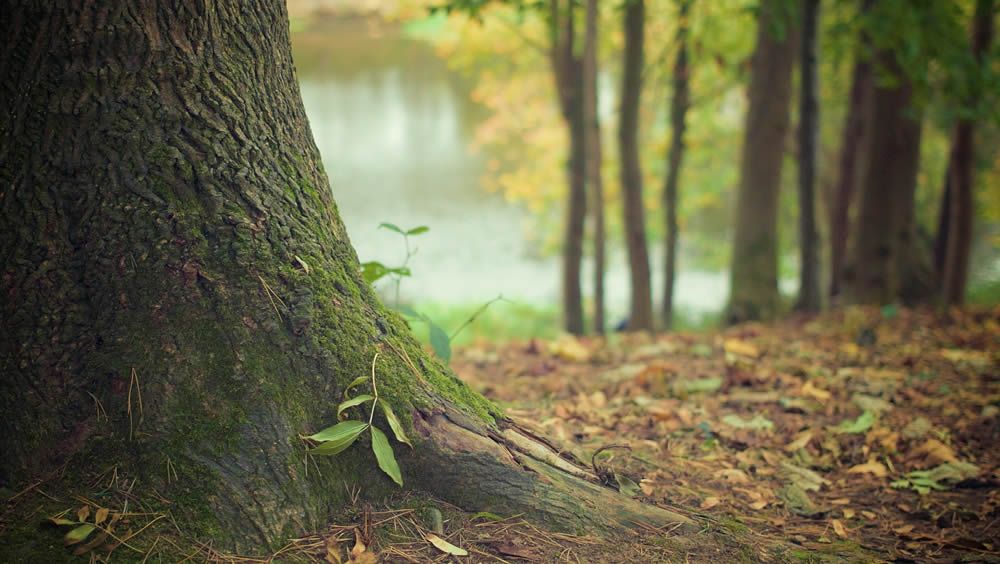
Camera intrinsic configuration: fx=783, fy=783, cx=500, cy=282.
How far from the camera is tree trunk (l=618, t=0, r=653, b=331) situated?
7676mm

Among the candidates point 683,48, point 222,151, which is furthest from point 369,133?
point 222,151

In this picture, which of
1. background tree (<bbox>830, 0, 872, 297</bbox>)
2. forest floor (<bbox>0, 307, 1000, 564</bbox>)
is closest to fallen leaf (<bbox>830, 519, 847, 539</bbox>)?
forest floor (<bbox>0, 307, 1000, 564</bbox>)

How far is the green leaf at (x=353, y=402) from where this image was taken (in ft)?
6.66

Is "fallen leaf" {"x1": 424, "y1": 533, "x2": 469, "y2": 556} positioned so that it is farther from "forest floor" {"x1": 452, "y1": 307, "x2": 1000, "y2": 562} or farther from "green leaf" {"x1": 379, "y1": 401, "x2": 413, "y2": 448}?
"forest floor" {"x1": 452, "y1": 307, "x2": 1000, "y2": 562}

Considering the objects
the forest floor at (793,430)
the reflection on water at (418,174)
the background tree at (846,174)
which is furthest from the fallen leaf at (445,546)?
the reflection on water at (418,174)

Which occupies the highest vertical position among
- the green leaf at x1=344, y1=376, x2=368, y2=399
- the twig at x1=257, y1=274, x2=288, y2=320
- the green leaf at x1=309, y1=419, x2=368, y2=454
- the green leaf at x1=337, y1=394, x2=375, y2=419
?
the twig at x1=257, y1=274, x2=288, y2=320

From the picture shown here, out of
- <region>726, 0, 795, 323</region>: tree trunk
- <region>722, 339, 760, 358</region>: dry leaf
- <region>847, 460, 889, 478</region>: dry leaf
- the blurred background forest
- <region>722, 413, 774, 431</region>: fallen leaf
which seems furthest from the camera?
<region>726, 0, 795, 323</region>: tree trunk

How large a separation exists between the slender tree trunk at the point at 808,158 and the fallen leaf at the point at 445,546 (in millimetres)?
5916

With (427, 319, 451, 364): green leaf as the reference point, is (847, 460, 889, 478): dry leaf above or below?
below

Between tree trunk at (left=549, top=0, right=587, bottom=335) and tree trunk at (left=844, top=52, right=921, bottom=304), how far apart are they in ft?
9.06

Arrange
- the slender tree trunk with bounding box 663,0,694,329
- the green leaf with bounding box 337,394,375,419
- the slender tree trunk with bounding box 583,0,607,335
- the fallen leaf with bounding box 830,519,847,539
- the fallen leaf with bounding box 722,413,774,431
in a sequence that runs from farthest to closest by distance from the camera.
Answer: the slender tree trunk with bounding box 663,0,694,329 → the slender tree trunk with bounding box 583,0,607,335 → the fallen leaf with bounding box 722,413,774,431 → the fallen leaf with bounding box 830,519,847,539 → the green leaf with bounding box 337,394,375,419

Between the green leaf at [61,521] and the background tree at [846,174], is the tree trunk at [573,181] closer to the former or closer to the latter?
the background tree at [846,174]

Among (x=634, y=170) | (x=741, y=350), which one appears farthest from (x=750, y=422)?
(x=634, y=170)

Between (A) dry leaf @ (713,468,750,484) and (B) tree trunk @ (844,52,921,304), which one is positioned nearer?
(A) dry leaf @ (713,468,750,484)
